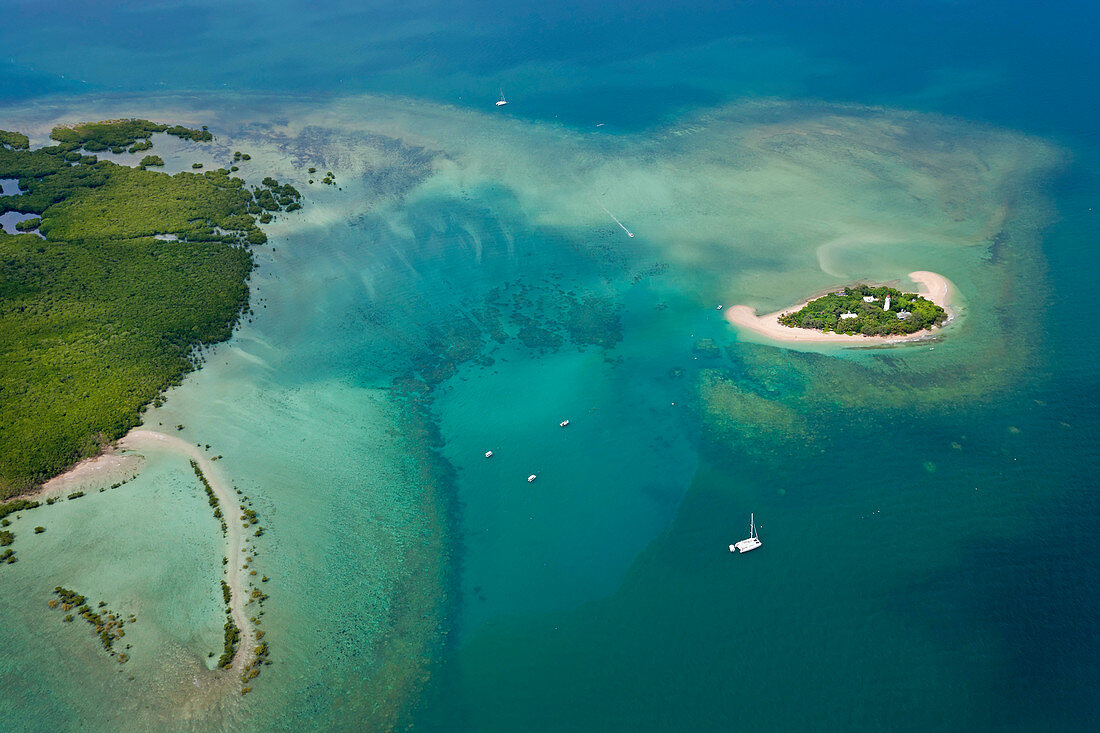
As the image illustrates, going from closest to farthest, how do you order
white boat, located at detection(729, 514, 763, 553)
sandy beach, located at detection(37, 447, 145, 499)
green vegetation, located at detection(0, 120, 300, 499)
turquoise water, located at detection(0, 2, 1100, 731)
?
turquoise water, located at detection(0, 2, 1100, 731), white boat, located at detection(729, 514, 763, 553), sandy beach, located at detection(37, 447, 145, 499), green vegetation, located at detection(0, 120, 300, 499)

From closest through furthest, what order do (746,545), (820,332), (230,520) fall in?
1. (746,545)
2. (230,520)
3. (820,332)

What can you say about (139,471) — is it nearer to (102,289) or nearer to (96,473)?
(96,473)

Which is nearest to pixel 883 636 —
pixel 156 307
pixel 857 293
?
pixel 857 293

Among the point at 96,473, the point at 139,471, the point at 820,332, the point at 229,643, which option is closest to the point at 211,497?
the point at 139,471

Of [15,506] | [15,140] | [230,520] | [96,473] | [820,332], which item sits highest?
[15,140]

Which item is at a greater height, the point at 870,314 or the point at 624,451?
the point at 870,314

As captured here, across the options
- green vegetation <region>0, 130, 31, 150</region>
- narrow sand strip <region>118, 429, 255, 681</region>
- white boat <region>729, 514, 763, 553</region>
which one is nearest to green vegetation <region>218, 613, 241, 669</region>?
narrow sand strip <region>118, 429, 255, 681</region>

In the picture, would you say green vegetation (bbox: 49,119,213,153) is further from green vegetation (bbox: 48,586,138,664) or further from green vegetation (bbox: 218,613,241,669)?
green vegetation (bbox: 218,613,241,669)
